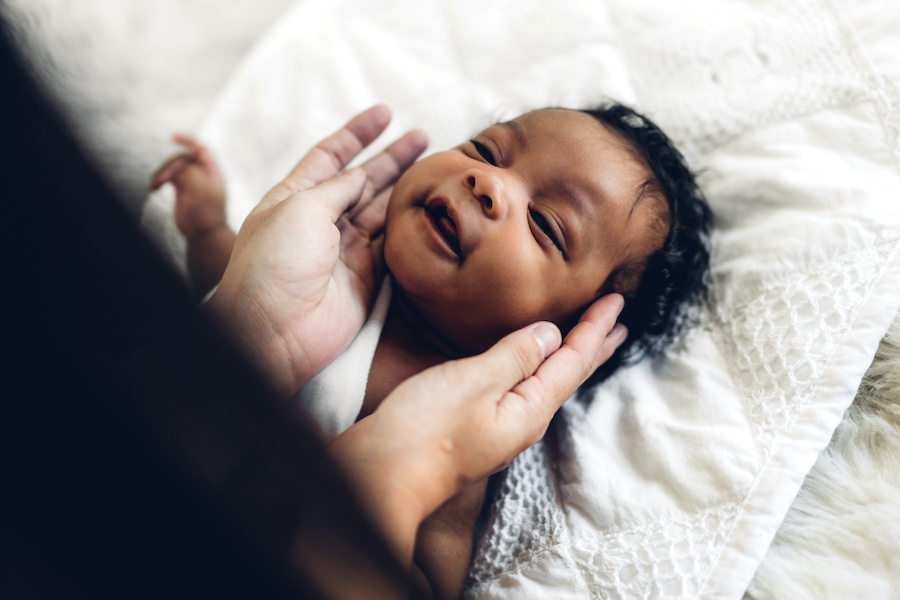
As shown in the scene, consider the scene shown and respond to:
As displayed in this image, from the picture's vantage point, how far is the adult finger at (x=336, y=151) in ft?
3.08

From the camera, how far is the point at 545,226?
805 mm

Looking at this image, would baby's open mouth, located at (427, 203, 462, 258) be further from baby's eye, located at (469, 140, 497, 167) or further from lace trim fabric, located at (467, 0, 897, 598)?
lace trim fabric, located at (467, 0, 897, 598)

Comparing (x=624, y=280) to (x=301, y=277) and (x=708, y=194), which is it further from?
(x=301, y=277)

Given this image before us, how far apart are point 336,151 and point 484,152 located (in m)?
0.30

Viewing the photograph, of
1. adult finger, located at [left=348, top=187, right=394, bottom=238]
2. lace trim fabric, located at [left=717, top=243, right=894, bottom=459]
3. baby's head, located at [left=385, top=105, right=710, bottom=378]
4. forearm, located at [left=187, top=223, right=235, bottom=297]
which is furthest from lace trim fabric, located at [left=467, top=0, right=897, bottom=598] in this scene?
forearm, located at [left=187, top=223, right=235, bottom=297]

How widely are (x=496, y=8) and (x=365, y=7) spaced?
321 millimetres

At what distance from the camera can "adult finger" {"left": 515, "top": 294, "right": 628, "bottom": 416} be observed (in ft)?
2.21

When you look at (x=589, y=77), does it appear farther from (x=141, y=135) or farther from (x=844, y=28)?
(x=141, y=135)

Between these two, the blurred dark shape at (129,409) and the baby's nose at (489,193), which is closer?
the blurred dark shape at (129,409)

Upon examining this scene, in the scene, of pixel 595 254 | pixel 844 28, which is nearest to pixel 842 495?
pixel 595 254

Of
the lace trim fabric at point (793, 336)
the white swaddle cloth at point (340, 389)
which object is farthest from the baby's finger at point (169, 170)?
the lace trim fabric at point (793, 336)

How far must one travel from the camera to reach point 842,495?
693 millimetres

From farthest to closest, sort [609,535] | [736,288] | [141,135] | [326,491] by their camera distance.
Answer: [141,135] < [736,288] < [609,535] < [326,491]

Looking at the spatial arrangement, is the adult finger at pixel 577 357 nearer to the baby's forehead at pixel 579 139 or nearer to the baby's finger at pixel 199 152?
the baby's forehead at pixel 579 139
